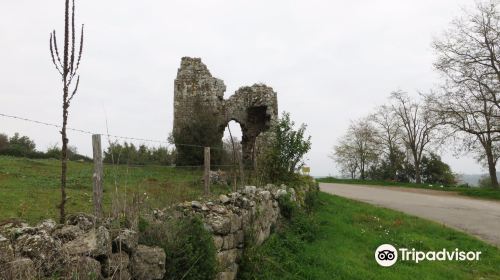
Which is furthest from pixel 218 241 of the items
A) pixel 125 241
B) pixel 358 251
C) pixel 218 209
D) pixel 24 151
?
pixel 24 151

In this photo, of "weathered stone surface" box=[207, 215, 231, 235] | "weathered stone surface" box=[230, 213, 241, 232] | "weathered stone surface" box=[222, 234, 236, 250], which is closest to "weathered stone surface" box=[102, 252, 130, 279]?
"weathered stone surface" box=[207, 215, 231, 235]

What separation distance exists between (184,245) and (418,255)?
651cm

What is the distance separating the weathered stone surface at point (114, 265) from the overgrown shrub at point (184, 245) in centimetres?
71

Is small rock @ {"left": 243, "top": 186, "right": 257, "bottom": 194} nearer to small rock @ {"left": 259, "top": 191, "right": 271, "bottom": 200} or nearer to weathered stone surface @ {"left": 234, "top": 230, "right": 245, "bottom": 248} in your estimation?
small rock @ {"left": 259, "top": 191, "right": 271, "bottom": 200}

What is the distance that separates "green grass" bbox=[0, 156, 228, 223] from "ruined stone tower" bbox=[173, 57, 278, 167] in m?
12.6

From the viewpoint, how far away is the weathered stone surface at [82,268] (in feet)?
11.0

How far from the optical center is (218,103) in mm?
26594

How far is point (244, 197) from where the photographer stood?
8172 mm

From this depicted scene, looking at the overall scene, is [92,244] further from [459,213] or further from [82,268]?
[459,213]

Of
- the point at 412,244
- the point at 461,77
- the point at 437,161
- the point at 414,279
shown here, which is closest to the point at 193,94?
the point at 461,77

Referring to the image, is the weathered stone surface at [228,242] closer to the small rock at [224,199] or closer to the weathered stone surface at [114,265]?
the small rock at [224,199]

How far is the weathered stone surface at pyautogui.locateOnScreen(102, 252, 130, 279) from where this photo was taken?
3.77 metres

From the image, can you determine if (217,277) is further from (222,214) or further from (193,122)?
(193,122)

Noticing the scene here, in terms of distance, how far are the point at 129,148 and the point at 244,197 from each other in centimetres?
265
